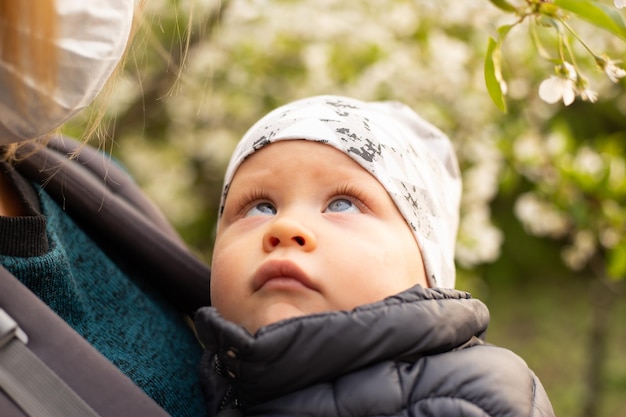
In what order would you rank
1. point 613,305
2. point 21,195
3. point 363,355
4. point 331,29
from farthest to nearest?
point 613,305 → point 331,29 → point 21,195 → point 363,355

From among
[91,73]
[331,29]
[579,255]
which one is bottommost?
[579,255]

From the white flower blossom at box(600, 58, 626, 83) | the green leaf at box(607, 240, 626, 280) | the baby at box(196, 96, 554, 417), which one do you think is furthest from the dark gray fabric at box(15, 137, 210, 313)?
the green leaf at box(607, 240, 626, 280)

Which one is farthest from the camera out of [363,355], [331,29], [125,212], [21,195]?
[331,29]

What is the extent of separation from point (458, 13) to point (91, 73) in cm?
178

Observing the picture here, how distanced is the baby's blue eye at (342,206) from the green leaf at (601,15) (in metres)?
0.38

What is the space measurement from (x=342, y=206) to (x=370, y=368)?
256 millimetres

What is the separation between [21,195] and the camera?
109 cm

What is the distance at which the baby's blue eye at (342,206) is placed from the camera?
1077 mm

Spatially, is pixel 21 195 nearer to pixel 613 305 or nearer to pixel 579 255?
pixel 579 255

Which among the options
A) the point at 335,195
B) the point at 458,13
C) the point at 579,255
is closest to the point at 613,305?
the point at 579,255

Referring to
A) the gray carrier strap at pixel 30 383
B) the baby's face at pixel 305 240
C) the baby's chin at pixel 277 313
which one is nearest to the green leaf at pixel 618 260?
the baby's face at pixel 305 240

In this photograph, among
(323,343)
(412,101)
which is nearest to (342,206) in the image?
(323,343)

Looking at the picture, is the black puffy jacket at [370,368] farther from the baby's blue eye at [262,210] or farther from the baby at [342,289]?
the baby's blue eye at [262,210]

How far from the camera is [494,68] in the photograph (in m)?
0.99
